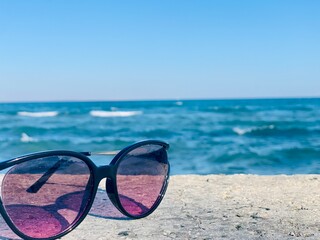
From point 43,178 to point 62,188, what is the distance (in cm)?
10

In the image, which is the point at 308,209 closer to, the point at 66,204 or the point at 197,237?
the point at 197,237

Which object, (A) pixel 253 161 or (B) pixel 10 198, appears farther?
(A) pixel 253 161

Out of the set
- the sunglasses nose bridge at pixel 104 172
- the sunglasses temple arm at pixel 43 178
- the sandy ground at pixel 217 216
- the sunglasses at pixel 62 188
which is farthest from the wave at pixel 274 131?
the sunglasses temple arm at pixel 43 178

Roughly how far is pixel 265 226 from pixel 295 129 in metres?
13.3

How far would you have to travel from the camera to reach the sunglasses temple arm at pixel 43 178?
1.96m

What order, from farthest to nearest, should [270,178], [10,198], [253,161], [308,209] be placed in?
[253,161], [270,178], [308,209], [10,198]

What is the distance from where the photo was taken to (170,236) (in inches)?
81.6

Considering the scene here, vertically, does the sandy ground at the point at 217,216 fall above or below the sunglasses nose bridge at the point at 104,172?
below

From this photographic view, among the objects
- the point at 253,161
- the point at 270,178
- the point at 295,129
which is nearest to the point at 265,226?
the point at 270,178

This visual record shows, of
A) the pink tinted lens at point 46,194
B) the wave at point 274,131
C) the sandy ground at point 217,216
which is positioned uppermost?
the pink tinted lens at point 46,194

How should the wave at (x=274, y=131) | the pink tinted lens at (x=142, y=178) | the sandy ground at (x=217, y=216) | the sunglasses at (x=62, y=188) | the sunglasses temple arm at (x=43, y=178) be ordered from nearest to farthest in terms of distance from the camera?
the sunglasses at (x=62, y=188)
the sunglasses temple arm at (x=43, y=178)
the sandy ground at (x=217, y=216)
the pink tinted lens at (x=142, y=178)
the wave at (x=274, y=131)

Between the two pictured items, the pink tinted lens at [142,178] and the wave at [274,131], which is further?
the wave at [274,131]

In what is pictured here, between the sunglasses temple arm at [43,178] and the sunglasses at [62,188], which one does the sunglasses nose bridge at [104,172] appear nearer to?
the sunglasses at [62,188]

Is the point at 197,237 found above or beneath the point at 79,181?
beneath
